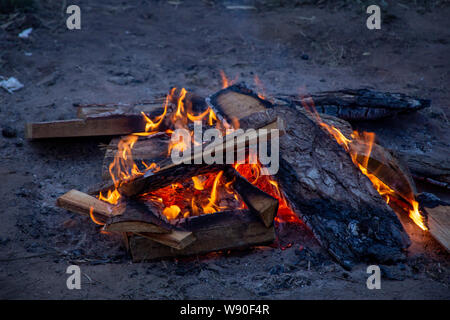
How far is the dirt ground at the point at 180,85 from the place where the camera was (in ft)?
9.01

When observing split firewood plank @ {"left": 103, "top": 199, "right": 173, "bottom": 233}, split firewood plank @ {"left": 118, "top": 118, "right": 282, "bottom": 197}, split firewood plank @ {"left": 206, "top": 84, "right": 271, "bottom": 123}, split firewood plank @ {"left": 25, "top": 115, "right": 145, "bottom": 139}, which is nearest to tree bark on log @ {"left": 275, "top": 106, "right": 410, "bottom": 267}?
split firewood plank @ {"left": 118, "top": 118, "right": 282, "bottom": 197}

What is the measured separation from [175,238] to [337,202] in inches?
51.9

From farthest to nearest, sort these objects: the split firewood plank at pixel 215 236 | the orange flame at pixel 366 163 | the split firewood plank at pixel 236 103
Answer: the split firewood plank at pixel 236 103, the orange flame at pixel 366 163, the split firewood plank at pixel 215 236

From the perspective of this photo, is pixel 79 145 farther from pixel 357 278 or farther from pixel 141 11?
pixel 141 11

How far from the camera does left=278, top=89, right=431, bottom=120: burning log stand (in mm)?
4676

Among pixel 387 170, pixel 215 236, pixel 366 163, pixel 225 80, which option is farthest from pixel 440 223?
pixel 225 80

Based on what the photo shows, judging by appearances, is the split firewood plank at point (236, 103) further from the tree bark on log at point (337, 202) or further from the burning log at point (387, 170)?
the burning log at point (387, 170)

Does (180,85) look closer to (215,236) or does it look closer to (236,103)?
(236,103)

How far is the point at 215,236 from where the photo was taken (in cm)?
301

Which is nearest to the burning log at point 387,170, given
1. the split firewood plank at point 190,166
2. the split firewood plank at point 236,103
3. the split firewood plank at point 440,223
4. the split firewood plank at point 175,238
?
the split firewood plank at point 440,223

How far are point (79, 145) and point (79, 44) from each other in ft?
11.6

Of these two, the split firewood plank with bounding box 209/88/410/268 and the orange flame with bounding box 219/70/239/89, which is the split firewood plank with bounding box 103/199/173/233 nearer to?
the split firewood plank with bounding box 209/88/410/268

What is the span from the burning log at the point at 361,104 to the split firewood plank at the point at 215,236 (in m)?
2.04
